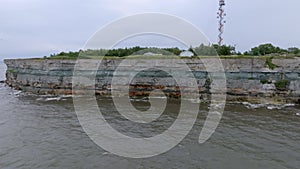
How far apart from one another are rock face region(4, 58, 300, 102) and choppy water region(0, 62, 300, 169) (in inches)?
174

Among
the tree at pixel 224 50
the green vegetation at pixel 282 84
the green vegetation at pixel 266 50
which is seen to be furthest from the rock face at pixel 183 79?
the green vegetation at pixel 266 50

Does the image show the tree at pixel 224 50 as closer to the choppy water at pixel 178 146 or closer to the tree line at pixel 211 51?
the tree line at pixel 211 51

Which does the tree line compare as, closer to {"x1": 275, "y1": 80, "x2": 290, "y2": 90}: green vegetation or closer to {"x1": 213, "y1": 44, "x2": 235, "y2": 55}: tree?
{"x1": 213, "y1": 44, "x2": 235, "y2": 55}: tree

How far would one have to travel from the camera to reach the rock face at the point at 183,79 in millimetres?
17031

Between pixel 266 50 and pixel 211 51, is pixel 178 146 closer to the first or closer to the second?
pixel 211 51

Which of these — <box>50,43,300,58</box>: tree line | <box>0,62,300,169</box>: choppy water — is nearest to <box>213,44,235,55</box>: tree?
<box>50,43,300,58</box>: tree line

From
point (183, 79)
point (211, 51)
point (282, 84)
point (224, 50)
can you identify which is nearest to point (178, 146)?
point (183, 79)

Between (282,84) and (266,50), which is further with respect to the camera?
(266,50)

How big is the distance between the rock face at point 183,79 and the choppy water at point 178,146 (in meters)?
4.41

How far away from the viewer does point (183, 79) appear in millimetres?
19641

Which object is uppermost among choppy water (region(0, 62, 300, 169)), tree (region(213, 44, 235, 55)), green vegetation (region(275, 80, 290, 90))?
tree (region(213, 44, 235, 55))

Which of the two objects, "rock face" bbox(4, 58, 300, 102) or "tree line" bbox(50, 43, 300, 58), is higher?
"tree line" bbox(50, 43, 300, 58)

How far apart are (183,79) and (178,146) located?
11.6 metres

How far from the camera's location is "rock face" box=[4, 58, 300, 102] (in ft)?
55.9
